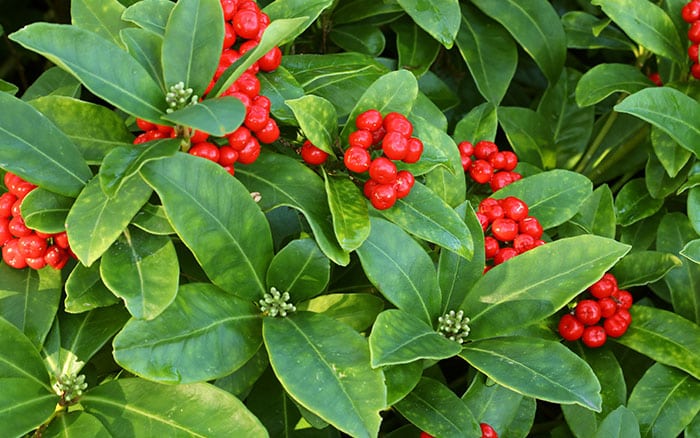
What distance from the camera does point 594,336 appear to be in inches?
64.8

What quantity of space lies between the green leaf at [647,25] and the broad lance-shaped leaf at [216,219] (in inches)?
41.1

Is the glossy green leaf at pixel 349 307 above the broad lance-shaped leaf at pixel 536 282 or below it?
below

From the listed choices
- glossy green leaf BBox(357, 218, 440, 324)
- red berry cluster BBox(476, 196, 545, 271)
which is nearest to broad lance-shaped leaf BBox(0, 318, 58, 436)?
glossy green leaf BBox(357, 218, 440, 324)

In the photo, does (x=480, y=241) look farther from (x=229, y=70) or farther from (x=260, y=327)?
(x=229, y=70)

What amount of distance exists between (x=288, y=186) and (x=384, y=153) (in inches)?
6.7

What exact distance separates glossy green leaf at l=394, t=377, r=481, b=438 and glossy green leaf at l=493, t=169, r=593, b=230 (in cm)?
43

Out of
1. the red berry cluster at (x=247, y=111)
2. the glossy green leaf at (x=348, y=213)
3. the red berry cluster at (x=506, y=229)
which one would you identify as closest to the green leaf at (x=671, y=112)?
the red berry cluster at (x=506, y=229)

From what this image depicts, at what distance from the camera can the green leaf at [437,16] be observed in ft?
Answer: 5.74

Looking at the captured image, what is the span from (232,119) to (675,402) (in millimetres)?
1101

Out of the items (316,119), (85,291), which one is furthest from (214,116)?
(85,291)

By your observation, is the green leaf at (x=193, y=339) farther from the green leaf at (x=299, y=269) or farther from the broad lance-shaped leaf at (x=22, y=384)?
the broad lance-shaped leaf at (x=22, y=384)

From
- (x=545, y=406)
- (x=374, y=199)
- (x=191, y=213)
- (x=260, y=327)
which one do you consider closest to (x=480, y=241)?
(x=374, y=199)

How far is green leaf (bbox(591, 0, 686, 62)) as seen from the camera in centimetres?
188

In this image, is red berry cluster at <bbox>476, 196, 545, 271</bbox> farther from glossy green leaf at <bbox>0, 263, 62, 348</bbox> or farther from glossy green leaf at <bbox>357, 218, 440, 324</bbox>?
glossy green leaf at <bbox>0, 263, 62, 348</bbox>
